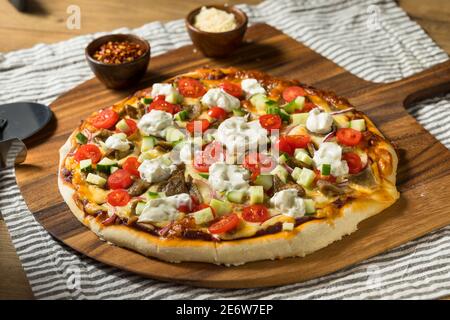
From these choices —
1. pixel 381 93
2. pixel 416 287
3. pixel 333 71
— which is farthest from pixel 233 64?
pixel 416 287

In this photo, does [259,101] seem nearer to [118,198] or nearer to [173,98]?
[173,98]

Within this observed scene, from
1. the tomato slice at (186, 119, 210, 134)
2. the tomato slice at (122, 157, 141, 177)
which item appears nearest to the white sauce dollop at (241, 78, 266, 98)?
the tomato slice at (186, 119, 210, 134)

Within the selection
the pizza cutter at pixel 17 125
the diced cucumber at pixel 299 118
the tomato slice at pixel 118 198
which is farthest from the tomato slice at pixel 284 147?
the pizza cutter at pixel 17 125

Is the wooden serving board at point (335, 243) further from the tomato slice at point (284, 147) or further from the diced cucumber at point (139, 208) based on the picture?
the tomato slice at point (284, 147)

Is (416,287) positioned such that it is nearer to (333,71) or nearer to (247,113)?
(247,113)

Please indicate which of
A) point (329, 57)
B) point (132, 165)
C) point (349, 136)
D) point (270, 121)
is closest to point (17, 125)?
point (132, 165)

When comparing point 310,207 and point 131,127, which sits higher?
point 310,207
